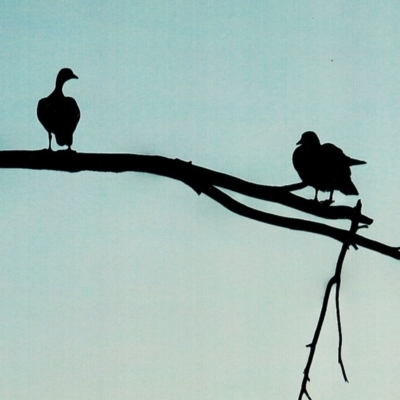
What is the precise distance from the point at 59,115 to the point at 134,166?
154 inches

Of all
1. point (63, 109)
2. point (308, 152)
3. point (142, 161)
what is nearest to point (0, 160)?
point (142, 161)

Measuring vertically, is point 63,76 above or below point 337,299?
above

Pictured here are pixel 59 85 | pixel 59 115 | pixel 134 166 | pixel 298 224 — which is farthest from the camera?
pixel 59 85

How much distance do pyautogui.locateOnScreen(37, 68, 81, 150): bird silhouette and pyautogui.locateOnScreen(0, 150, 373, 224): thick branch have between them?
3.31 meters

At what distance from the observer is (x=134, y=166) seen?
188 centimetres

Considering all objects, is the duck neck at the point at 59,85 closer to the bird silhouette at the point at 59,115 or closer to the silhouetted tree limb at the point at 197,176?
the bird silhouette at the point at 59,115

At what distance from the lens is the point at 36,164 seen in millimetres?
1907

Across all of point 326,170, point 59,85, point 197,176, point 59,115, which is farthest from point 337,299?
point 59,85

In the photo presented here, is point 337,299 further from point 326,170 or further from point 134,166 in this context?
point 326,170

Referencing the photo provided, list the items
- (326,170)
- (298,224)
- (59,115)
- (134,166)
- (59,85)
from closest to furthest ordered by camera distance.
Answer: (134,166) < (298,224) < (326,170) < (59,115) < (59,85)

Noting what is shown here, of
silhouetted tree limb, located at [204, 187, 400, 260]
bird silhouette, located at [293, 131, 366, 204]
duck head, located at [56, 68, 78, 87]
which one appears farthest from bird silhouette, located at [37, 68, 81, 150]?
silhouetted tree limb, located at [204, 187, 400, 260]

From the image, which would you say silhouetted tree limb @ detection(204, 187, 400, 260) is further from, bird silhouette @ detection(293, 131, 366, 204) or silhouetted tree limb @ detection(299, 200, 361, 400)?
bird silhouette @ detection(293, 131, 366, 204)

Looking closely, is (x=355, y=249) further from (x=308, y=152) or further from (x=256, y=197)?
(x=308, y=152)

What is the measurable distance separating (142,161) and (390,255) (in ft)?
2.69
